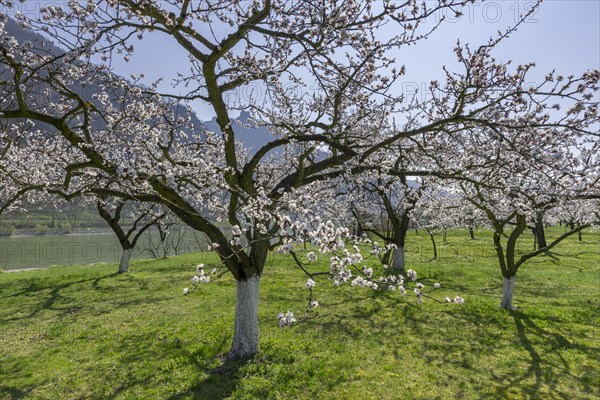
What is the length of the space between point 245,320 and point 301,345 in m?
2.03

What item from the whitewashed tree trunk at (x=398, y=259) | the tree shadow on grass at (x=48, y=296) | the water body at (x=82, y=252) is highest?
the whitewashed tree trunk at (x=398, y=259)

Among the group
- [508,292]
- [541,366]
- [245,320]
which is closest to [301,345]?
[245,320]

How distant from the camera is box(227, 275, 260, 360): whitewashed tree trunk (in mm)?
9867

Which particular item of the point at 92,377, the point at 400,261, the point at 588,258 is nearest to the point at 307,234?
the point at 92,377

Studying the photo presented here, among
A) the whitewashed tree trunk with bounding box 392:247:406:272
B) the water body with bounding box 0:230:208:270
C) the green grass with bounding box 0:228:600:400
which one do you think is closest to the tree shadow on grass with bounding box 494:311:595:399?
the green grass with bounding box 0:228:600:400

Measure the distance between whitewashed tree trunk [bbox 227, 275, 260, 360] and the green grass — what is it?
0.43 meters

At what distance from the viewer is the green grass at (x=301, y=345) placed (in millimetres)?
8602

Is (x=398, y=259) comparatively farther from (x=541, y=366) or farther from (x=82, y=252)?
(x=82, y=252)

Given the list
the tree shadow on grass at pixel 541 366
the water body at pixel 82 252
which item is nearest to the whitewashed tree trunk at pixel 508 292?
the tree shadow on grass at pixel 541 366

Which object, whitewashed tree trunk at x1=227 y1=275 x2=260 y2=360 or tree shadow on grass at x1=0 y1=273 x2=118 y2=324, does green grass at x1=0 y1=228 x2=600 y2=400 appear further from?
whitewashed tree trunk at x1=227 y1=275 x2=260 y2=360

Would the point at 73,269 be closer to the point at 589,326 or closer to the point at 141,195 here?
the point at 141,195

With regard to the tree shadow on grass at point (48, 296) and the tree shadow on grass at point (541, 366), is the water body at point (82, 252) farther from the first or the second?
the tree shadow on grass at point (541, 366)

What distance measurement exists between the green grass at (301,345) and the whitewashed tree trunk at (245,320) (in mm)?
435

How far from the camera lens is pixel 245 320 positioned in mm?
9922
